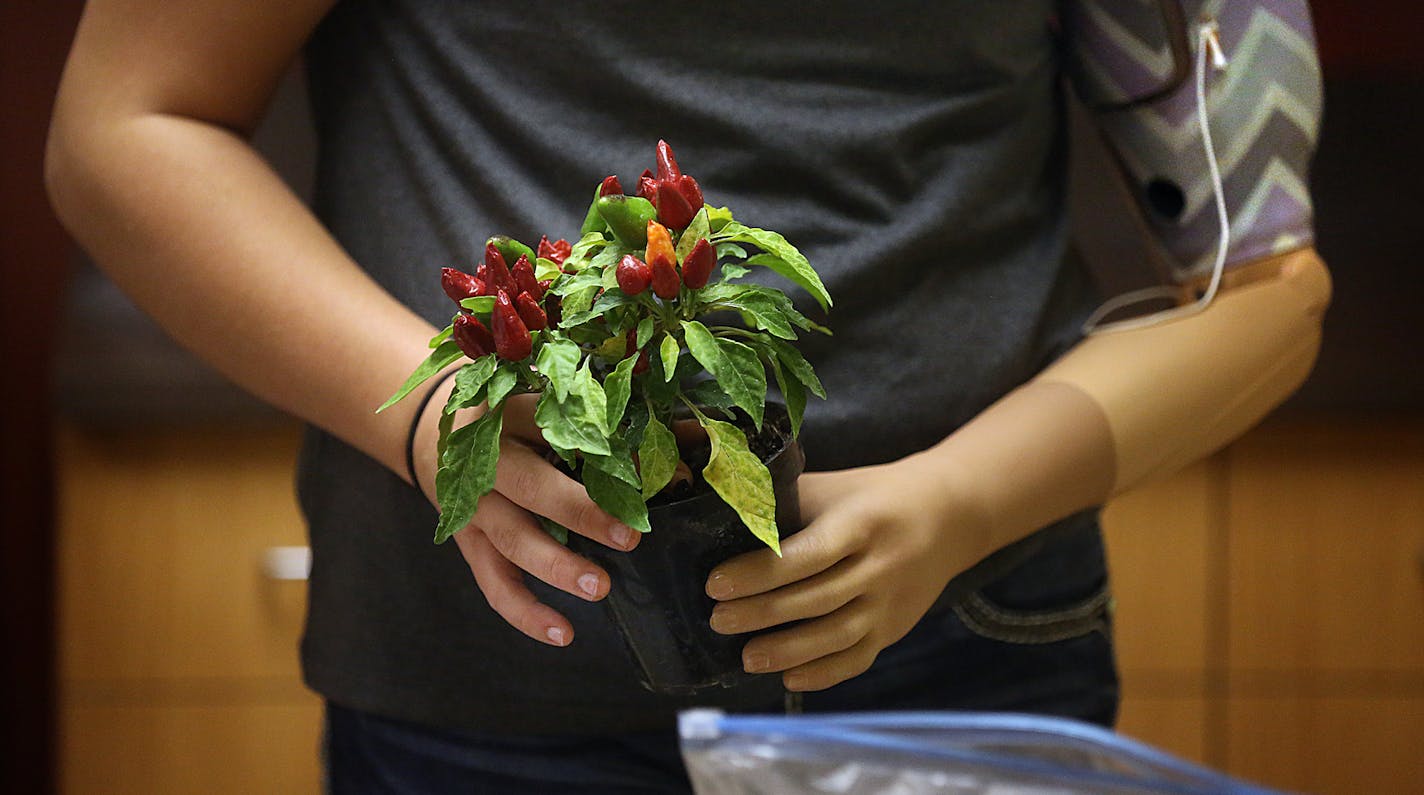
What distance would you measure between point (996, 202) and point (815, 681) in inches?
13.6

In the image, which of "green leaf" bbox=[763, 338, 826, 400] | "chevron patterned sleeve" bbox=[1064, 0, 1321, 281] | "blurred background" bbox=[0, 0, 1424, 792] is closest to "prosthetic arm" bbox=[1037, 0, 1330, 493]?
"chevron patterned sleeve" bbox=[1064, 0, 1321, 281]

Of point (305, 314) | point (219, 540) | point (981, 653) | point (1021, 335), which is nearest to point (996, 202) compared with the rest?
point (1021, 335)

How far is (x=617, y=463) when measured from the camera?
0.53 m

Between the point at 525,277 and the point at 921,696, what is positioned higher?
the point at 525,277

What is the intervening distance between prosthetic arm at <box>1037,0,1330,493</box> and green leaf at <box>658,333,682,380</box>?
343 mm

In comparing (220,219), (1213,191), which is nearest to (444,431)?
(220,219)

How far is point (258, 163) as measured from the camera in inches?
30.0

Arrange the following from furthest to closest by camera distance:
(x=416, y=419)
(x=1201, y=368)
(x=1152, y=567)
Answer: (x=1152, y=567) < (x=1201, y=368) < (x=416, y=419)

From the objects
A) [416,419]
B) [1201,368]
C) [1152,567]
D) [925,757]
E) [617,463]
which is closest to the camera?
[925,757]

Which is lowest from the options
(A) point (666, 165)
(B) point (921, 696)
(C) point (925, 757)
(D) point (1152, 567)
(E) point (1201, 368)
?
(D) point (1152, 567)

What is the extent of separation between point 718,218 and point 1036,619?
417mm

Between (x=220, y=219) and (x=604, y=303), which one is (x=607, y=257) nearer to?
(x=604, y=303)

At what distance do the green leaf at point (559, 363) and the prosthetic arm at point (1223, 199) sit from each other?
14.9 inches

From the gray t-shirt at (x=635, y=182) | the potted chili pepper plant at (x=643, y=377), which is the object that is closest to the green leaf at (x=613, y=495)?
the potted chili pepper plant at (x=643, y=377)
